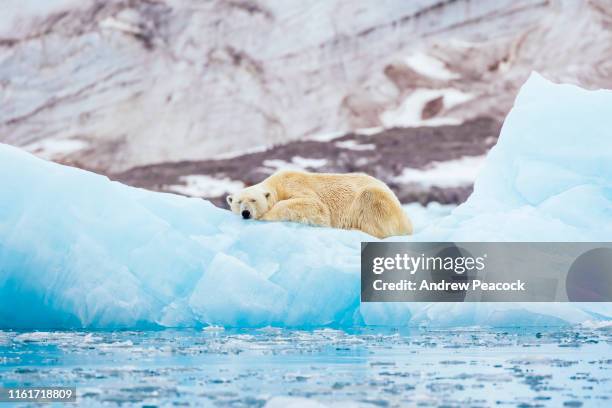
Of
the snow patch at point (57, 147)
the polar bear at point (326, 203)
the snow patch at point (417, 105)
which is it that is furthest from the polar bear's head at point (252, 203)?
the snow patch at point (57, 147)

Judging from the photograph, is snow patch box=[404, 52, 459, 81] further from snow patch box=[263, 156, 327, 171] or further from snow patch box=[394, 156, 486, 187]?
snow patch box=[263, 156, 327, 171]

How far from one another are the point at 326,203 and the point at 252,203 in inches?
18.0

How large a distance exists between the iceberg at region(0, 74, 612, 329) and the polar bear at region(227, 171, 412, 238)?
0.12 metres

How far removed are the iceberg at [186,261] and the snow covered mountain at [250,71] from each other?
7070mm

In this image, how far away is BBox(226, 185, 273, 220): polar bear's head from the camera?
5.15 metres

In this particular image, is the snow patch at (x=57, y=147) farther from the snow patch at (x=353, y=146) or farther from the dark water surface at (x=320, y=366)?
the dark water surface at (x=320, y=366)

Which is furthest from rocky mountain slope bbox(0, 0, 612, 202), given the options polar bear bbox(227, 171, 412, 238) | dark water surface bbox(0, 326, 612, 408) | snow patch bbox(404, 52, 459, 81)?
dark water surface bbox(0, 326, 612, 408)

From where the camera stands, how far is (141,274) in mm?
4828

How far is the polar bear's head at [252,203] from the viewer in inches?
203

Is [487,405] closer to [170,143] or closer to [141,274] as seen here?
[141,274]

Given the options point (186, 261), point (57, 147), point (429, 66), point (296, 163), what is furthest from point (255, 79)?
point (186, 261)

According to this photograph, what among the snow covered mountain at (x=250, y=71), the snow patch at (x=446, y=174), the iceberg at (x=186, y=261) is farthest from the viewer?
the snow covered mountain at (x=250, y=71)

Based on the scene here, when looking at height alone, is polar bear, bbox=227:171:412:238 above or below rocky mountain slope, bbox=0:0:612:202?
below

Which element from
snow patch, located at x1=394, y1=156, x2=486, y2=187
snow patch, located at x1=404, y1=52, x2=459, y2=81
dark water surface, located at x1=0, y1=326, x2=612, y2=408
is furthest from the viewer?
snow patch, located at x1=404, y1=52, x2=459, y2=81
